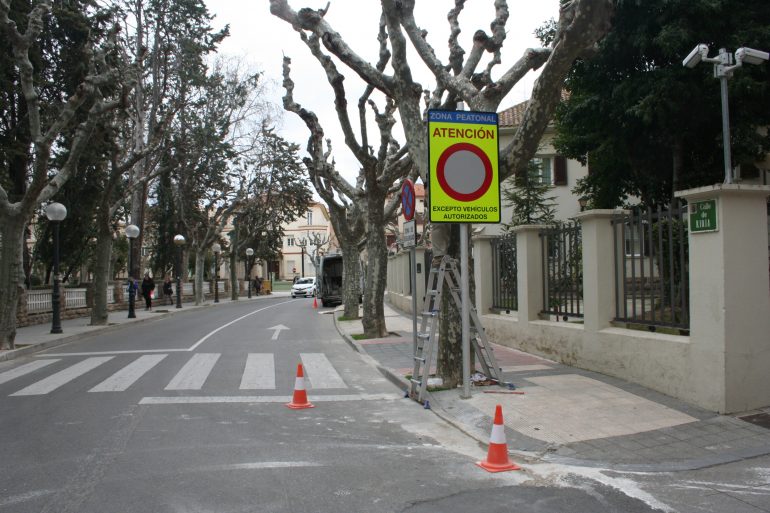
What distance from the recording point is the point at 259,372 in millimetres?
10977

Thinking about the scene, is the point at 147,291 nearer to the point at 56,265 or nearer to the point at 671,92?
the point at 56,265

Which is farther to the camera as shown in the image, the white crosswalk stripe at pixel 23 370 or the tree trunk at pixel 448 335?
the white crosswalk stripe at pixel 23 370

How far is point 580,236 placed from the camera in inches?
401

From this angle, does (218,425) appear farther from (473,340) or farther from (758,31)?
(758,31)

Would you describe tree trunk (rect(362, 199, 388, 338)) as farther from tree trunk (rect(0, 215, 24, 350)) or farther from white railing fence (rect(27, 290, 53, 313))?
white railing fence (rect(27, 290, 53, 313))

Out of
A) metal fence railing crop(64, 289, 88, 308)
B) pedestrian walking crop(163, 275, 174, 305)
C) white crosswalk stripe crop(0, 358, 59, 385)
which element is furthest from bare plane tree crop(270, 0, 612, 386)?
pedestrian walking crop(163, 275, 174, 305)

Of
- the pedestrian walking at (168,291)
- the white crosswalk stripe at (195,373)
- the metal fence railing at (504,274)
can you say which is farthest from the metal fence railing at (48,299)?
the metal fence railing at (504,274)

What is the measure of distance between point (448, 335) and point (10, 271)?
450 inches

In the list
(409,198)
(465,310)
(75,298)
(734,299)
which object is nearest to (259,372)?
(409,198)

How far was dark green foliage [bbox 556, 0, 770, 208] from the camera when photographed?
12469mm

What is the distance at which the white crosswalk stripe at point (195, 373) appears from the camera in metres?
9.62

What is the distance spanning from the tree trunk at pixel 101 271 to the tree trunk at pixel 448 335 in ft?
52.8

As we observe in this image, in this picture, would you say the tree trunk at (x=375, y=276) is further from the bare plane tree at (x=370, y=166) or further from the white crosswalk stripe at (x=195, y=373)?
the white crosswalk stripe at (x=195, y=373)

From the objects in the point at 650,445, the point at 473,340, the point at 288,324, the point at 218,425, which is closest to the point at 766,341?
the point at 650,445
